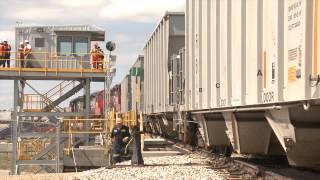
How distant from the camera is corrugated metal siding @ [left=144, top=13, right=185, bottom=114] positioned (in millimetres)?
18250

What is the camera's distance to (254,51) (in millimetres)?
8531

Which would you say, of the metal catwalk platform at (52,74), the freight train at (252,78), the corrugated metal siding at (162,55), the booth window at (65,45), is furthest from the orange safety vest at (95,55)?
the freight train at (252,78)

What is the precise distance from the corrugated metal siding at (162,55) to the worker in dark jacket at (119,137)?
3604 mm

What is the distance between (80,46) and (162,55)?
8.42 metres

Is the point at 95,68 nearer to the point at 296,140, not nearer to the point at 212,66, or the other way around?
the point at 212,66

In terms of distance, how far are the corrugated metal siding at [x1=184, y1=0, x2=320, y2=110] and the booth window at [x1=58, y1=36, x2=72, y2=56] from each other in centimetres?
1407

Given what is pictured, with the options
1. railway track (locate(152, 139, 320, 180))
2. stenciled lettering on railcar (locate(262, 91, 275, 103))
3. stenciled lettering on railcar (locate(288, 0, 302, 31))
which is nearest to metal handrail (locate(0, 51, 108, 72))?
railway track (locate(152, 139, 320, 180))

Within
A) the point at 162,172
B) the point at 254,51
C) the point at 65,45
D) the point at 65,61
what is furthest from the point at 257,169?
the point at 65,45

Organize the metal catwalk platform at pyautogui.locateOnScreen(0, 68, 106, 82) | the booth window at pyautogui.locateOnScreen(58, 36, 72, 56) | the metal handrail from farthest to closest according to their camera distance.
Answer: the booth window at pyautogui.locateOnScreen(58, 36, 72, 56), the metal handrail, the metal catwalk platform at pyautogui.locateOnScreen(0, 68, 106, 82)

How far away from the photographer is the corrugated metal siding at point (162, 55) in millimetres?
18250

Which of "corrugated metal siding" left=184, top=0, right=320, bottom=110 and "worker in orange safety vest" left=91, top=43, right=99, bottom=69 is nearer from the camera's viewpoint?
"corrugated metal siding" left=184, top=0, right=320, bottom=110

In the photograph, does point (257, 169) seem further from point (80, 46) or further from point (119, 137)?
point (80, 46)

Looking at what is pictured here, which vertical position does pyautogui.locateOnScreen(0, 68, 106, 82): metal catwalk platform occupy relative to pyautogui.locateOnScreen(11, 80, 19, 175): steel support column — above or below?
above

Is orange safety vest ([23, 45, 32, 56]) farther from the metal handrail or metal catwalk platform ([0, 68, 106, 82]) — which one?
metal catwalk platform ([0, 68, 106, 82])
